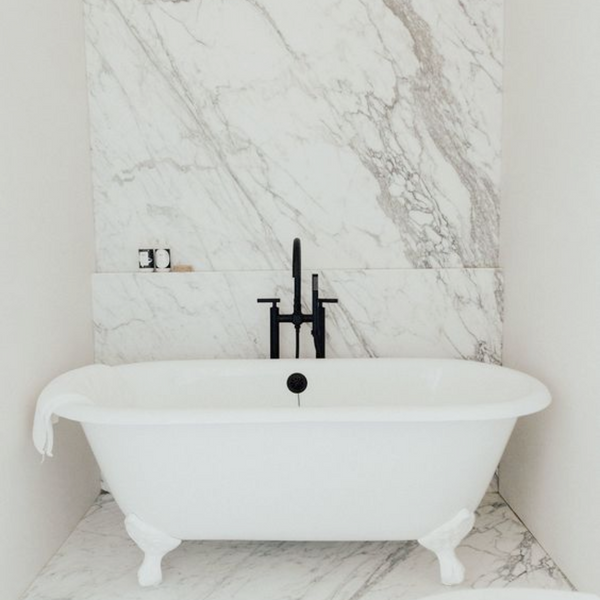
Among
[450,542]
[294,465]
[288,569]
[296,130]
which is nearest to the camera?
[294,465]

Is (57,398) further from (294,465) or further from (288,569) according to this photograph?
(288,569)

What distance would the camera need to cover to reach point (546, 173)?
7.25 feet

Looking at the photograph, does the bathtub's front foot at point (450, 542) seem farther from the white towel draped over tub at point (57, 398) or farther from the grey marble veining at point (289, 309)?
the white towel draped over tub at point (57, 398)

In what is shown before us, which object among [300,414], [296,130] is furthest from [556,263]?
[296,130]

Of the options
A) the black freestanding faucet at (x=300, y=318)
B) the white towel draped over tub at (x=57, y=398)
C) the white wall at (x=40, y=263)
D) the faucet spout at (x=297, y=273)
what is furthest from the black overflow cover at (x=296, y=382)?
the white wall at (x=40, y=263)

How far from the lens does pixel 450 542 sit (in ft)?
6.46

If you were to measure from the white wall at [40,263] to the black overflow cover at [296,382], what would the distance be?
79cm

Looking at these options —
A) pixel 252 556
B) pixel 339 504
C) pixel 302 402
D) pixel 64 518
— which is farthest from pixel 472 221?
pixel 64 518

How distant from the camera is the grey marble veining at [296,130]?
2.63m

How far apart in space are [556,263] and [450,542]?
0.92m

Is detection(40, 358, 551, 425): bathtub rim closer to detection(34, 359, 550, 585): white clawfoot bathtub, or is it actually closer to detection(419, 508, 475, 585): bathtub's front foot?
detection(34, 359, 550, 585): white clawfoot bathtub

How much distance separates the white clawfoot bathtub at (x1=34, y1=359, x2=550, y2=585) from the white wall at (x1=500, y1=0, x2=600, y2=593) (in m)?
0.19

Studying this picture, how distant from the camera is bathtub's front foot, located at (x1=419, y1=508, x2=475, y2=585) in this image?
6.40ft

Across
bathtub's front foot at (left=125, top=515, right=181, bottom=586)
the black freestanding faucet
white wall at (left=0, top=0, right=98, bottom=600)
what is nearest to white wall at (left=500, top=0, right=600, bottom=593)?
the black freestanding faucet
